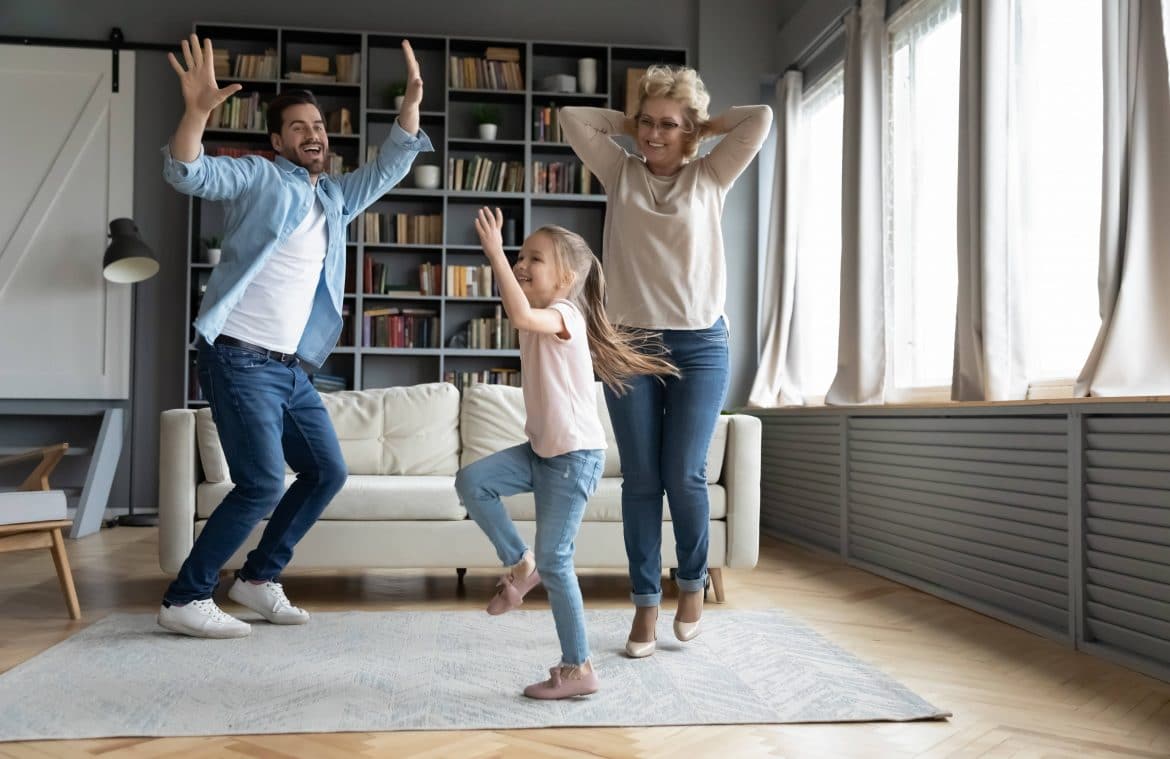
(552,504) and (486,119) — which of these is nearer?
(552,504)

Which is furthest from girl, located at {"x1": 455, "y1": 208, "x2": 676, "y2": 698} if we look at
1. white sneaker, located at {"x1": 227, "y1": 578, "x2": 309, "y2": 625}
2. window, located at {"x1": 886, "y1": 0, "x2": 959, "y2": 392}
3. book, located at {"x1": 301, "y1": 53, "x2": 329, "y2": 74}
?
book, located at {"x1": 301, "y1": 53, "x2": 329, "y2": 74}

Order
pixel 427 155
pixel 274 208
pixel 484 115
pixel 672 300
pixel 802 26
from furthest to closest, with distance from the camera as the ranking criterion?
pixel 427 155
pixel 484 115
pixel 802 26
pixel 274 208
pixel 672 300

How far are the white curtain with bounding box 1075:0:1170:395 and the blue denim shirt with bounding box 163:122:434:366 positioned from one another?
72.4 inches

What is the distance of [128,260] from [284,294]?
11.5 feet

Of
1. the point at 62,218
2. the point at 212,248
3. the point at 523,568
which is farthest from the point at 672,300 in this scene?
the point at 62,218

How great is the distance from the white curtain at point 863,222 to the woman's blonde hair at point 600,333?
7.68 ft

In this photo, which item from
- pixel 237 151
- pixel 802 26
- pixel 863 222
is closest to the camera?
pixel 863 222

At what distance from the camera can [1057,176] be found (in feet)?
11.2

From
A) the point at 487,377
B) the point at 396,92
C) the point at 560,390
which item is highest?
the point at 396,92

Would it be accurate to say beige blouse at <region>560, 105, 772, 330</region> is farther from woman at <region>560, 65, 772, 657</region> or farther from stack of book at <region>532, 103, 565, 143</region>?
stack of book at <region>532, 103, 565, 143</region>

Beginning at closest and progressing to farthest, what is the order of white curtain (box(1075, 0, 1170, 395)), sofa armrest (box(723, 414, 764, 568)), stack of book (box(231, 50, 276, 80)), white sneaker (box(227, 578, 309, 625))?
1. white curtain (box(1075, 0, 1170, 395))
2. white sneaker (box(227, 578, 309, 625))
3. sofa armrest (box(723, 414, 764, 568))
4. stack of book (box(231, 50, 276, 80))

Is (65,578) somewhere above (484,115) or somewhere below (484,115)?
below

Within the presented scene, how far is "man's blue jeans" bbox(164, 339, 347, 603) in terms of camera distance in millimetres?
2562

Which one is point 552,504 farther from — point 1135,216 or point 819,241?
point 819,241
